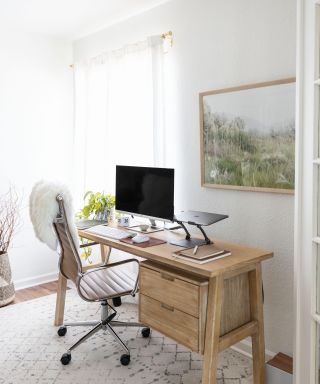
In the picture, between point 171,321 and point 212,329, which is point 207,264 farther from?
point 171,321

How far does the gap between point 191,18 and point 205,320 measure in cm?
211

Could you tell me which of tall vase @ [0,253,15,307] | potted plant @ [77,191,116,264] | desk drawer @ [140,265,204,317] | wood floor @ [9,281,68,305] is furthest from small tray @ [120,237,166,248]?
wood floor @ [9,281,68,305]

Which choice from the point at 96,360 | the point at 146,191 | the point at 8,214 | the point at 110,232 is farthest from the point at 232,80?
the point at 8,214

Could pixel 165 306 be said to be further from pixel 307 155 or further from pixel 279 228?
pixel 307 155

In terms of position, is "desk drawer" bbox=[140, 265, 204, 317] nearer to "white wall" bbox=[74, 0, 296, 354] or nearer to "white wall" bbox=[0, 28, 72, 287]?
"white wall" bbox=[74, 0, 296, 354]

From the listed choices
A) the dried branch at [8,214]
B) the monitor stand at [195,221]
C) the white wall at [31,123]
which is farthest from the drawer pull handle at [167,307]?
the white wall at [31,123]

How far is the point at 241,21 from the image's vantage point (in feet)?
8.45

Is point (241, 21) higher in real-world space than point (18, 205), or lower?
higher

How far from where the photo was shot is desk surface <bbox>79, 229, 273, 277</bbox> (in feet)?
6.60

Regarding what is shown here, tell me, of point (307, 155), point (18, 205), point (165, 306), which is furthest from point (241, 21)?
point (18, 205)

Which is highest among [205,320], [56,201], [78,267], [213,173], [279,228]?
[213,173]

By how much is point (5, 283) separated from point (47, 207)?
56.4 inches

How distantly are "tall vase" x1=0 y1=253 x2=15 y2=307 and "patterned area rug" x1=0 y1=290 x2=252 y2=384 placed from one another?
0.34 m

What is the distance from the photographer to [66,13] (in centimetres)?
343
